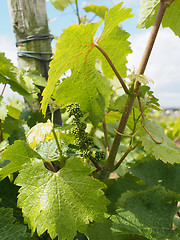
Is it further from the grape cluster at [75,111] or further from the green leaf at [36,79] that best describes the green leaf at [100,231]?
the green leaf at [36,79]

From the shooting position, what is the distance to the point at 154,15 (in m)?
1.01

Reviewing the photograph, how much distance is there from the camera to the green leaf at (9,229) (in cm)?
75

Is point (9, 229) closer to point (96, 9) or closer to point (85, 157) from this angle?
point (85, 157)

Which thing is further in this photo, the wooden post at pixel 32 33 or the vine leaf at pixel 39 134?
the wooden post at pixel 32 33

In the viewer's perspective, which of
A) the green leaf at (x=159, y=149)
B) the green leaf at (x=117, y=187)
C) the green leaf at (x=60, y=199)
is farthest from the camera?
the green leaf at (x=117, y=187)

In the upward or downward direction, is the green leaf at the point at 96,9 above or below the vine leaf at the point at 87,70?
above

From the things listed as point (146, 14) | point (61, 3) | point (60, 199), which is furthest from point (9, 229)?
point (61, 3)

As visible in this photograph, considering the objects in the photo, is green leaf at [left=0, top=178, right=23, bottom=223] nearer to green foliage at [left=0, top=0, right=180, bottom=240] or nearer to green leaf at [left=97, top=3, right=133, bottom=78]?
green foliage at [left=0, top=0, right=180, bottom=240]

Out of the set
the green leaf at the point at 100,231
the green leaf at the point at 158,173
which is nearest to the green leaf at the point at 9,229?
the green leaf at the point at 100,231

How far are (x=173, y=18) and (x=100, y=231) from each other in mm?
925

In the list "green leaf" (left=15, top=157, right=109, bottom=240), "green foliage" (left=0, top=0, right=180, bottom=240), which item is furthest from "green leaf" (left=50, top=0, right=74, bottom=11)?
"green leaf" (left=15, top=157, right=109, bottom=240)

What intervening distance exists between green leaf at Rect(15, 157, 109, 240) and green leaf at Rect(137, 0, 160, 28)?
0.66 metres

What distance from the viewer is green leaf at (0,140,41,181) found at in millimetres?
767

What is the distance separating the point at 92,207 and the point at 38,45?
3.29ft
